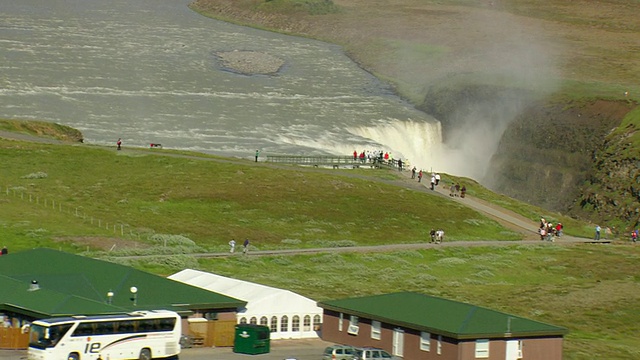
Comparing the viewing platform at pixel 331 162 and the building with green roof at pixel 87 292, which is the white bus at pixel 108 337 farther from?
the viewing platform at pixel 331 162

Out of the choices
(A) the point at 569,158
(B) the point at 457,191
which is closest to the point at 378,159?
(B) the point at 457,191

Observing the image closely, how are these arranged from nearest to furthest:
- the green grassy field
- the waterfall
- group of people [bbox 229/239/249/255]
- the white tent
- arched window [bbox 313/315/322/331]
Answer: the white tent
arched window [bbox 313/315/322/331]
the green grassy field
group of people [bbox 229/239/249/255]
the waterfall

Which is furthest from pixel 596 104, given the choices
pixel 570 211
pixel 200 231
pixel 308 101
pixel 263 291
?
pixel 263 291

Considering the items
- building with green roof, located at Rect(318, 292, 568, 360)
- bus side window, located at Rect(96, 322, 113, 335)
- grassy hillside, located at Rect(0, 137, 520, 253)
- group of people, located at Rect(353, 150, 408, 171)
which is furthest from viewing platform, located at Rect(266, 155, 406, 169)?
bus side window, located at Rect(96, 322, 113, 335)

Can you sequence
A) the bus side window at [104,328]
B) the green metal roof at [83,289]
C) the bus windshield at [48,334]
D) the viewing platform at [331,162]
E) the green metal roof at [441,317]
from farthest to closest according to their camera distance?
the viewing platform at [331,162]
the green metal roof at [441,317]
the green metal roof at [83,289]
the bus side window at [104,328]
the bus windshield at [48,334]

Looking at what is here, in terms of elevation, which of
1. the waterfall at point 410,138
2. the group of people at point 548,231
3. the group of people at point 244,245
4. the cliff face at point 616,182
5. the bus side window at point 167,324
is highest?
the waterfall at point 410,138

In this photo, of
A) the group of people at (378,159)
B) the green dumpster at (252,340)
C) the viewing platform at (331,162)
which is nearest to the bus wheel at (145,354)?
the green dumpster at (252,340)

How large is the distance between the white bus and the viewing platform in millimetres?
70467

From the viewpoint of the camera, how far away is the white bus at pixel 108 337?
5566cm

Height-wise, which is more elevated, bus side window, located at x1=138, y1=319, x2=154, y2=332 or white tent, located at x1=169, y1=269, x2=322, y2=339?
white tent, located at x1=169, y1=269, x2=322, y2=339

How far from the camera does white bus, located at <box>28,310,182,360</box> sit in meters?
55.7

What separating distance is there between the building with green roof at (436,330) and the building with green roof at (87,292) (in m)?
5.48

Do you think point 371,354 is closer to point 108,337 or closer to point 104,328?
point 108,337

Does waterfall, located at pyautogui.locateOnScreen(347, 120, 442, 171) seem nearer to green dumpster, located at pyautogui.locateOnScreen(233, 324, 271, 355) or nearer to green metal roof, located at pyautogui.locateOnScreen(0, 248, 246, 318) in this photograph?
green metal roof, located at pyautogui.locateOnScreen(0, 248, 246, 318)
